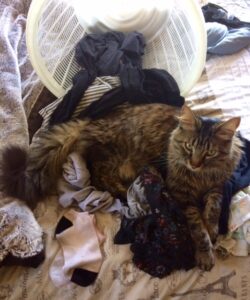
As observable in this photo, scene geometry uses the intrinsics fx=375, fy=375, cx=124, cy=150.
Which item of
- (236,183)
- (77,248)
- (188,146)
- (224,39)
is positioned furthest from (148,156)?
(224,39)

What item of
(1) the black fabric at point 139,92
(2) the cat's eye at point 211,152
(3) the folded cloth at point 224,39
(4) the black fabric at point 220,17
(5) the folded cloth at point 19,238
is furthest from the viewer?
(4) the black fabric at point 220,17

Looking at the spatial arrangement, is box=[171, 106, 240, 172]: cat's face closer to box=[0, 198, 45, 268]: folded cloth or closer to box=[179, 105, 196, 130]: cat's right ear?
box=[179, 105, 196, 130]: cat's right ear

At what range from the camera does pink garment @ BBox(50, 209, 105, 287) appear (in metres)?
1.12

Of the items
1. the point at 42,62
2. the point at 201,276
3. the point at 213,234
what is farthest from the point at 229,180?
the point at 42,62

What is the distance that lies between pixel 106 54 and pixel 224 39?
616 mm

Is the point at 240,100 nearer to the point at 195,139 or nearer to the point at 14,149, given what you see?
the point at 195,139

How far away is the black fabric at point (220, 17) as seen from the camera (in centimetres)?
194

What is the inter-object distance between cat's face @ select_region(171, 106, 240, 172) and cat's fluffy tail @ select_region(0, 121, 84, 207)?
394 millimetres

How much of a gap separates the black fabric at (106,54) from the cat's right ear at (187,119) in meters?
0.43

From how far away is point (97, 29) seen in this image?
1695 millimetres

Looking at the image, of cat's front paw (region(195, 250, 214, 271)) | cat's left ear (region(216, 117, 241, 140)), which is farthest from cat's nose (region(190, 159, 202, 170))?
cat's front paw (region(195, 250, 214, 271))

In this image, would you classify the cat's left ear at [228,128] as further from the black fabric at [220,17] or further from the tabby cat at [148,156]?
the black fabric at [220,17]

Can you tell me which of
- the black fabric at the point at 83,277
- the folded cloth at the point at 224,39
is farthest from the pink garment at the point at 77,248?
the folded cloth at the point at 224,39

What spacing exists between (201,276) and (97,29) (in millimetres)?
1140
